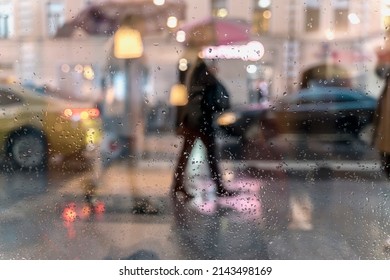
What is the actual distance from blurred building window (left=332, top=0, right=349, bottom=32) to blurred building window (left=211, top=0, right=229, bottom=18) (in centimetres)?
45

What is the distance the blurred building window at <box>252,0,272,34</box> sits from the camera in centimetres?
208

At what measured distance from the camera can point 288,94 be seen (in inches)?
84.1

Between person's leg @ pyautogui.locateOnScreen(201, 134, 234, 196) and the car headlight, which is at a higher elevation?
the car headlight

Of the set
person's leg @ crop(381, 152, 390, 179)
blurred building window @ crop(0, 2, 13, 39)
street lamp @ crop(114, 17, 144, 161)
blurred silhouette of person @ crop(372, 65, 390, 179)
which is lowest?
person's leg @ crop(381, 152, 390, 179)

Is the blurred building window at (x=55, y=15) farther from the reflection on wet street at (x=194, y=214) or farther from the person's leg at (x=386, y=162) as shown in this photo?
the person's leg at (x=386, y=162)

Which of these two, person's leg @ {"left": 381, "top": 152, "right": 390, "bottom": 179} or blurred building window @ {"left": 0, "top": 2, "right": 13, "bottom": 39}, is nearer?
blurred building window @ {"left": 0, "top": 2, "right": 13, "bottom": 39}

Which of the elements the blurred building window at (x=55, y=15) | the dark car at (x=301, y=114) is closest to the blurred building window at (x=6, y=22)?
the blurred building window at (x=55, y=15)

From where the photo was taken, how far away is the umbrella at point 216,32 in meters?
2.10

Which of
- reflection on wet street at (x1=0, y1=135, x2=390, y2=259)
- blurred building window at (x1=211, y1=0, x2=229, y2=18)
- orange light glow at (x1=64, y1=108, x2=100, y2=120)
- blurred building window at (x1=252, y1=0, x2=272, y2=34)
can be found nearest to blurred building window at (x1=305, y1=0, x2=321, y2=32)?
blurred building window at (x1=252, y1=0, x2=272, y2=34)

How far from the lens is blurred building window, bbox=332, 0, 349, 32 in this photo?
210 cm

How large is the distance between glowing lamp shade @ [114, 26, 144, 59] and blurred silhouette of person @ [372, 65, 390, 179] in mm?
1030

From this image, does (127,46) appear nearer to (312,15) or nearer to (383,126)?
(312,15)

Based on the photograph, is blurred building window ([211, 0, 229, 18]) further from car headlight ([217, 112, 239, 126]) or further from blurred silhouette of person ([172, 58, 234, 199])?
car headlight ([217, 112, 239, 126])
